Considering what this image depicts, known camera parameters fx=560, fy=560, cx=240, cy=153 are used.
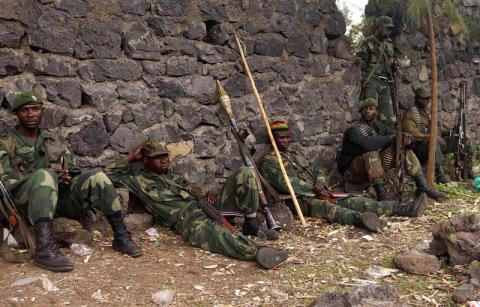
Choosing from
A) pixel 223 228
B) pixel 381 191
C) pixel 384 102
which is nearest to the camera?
pixel 223 228

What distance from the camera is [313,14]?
7.07 meters

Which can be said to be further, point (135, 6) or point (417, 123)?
point (417, 123)

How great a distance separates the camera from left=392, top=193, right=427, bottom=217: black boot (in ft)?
19.0

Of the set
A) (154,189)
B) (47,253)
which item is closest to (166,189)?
(154,189)

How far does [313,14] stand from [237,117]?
1836 mm

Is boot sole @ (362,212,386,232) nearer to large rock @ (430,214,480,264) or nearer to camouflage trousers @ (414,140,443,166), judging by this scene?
large rock @ (430,214,480,264)

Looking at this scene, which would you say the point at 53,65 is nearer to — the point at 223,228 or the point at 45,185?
the point at 45,185

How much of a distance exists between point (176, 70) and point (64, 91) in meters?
1.20

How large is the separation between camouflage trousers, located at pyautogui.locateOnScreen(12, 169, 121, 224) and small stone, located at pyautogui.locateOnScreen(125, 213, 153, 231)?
54 cm

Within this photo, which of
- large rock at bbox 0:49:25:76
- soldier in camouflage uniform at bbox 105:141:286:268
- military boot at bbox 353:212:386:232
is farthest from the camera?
military boot at bbox 353:212:386:232

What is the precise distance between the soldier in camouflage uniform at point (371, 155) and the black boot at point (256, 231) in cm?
192

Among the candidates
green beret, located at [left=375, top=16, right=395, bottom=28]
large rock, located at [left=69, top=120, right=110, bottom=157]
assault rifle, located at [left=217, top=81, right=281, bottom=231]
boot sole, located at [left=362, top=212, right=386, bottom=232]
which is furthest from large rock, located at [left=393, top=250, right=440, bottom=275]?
green beret, located at [left=375, top=16, right=395, bottom=28]

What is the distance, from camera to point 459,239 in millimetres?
4242

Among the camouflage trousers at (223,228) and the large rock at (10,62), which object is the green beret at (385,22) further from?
the large rock at (10,62)
